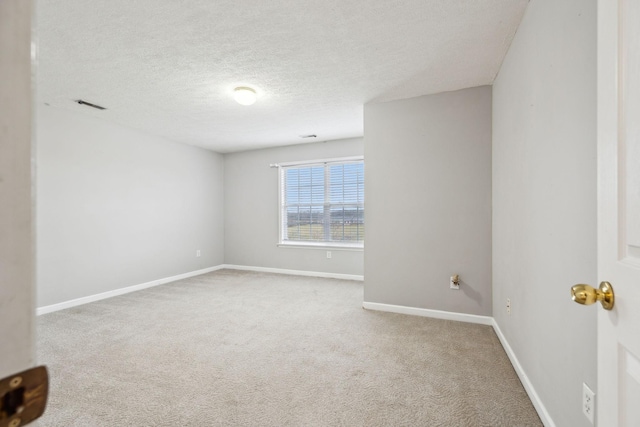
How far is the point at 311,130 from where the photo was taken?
446 centimetres

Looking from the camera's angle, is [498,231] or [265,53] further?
[498,231]

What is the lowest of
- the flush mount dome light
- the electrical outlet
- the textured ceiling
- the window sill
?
the electrical outlet

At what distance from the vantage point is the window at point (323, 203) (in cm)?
495

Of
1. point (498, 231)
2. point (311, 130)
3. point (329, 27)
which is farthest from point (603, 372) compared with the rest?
point (311, 130)

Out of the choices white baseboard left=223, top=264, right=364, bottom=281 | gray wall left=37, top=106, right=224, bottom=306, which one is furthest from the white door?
gray wall left=37, top=106, right=224, bottom=306

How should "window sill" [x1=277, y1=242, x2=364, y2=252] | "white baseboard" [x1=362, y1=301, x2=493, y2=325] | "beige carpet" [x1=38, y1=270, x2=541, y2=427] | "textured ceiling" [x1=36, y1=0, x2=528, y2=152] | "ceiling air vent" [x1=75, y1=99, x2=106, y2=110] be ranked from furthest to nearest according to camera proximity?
"window sill" [x1=277, y1=242, x2=364, y2=252], "ceiling air vent" [x1=75, y1=99, x2=106, y2=110], "white baseboard" [x1=362, y1=301, x2=493, y2=325], "textured ceiling" [x1=36, y1=0, x2=528, y2=152], "beige carpet" [x1=38, y1=270, x2=541, y2=427]

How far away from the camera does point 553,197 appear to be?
4.74ft

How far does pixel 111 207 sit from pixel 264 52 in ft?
10.2

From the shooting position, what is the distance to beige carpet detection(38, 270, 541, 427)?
1626 millimetres

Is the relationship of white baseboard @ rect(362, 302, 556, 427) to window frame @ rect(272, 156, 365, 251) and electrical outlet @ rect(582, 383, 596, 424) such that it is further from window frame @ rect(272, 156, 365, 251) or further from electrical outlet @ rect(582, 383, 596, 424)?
window frame @ rect(272, 156, 365, 251)

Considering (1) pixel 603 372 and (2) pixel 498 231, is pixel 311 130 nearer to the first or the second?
(2) pixel 498 231

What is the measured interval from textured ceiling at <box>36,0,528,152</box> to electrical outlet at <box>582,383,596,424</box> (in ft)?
6.75

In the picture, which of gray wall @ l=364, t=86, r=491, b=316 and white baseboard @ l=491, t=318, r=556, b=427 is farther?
gray wall @ l=364, t=86, r=491, b=316

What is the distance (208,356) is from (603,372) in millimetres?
2293
